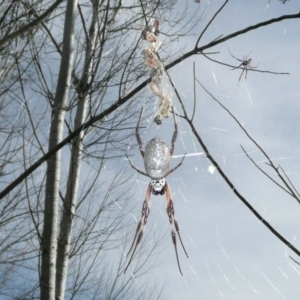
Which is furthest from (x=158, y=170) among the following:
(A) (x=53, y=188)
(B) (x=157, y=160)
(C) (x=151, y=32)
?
(A) (x=53, y=188)

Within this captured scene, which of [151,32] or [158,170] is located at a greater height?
[151,32]

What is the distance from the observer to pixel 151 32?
169 centimetres

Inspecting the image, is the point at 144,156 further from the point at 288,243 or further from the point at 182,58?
the point at 288,243

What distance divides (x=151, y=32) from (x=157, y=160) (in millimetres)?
446

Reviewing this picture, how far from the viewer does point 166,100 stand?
1.66m

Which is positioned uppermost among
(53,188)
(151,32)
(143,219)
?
(53,188)

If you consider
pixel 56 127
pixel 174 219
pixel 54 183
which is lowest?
pixel 174 219

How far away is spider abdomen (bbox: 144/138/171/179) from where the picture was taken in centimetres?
158

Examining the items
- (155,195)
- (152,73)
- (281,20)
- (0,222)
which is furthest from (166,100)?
(0,222)

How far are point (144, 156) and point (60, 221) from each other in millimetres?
3419

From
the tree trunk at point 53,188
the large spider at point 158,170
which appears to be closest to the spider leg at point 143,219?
the large spider at point 158,170

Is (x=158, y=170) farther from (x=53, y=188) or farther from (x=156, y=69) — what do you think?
(x=53, y=188)

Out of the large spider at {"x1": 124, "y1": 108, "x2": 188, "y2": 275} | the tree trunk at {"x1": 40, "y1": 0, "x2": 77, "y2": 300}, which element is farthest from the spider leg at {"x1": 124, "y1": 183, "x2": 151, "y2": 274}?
the tree trunk at {"x1": 40, "y1": 0, "x2": 77, "y2": 300}

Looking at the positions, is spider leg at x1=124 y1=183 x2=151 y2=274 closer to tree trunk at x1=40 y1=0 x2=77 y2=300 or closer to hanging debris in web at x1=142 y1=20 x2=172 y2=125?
hanging debris in web at x1=142 y1=20 x2=172 y2=125
